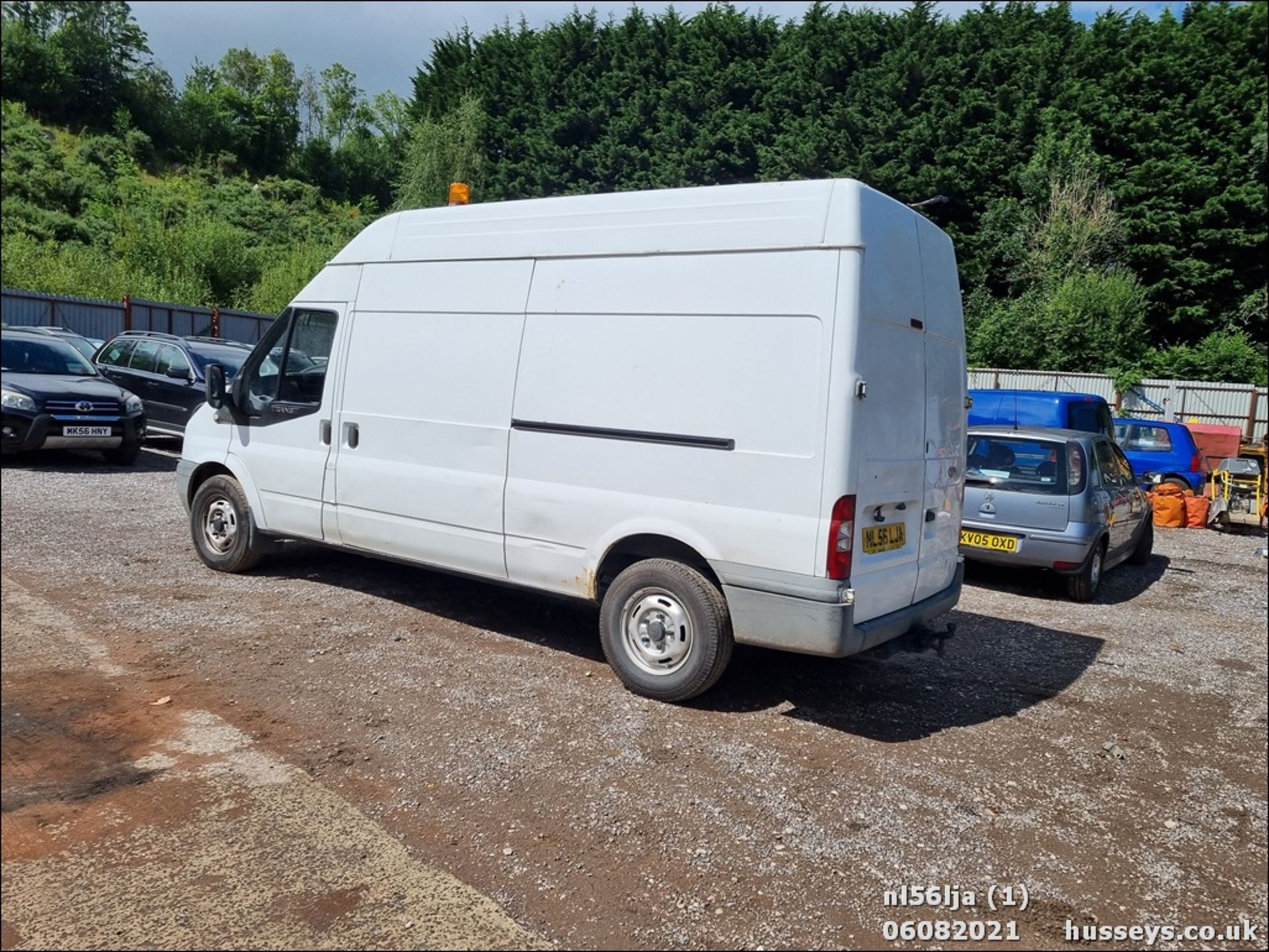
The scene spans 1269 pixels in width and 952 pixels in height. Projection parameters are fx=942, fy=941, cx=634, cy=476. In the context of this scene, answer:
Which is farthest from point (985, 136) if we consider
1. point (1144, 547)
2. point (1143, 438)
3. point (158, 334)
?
point (158, 334)

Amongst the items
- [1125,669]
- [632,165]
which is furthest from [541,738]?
[632,165]

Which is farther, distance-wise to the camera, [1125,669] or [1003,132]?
[1003,132]

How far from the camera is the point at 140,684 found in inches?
181

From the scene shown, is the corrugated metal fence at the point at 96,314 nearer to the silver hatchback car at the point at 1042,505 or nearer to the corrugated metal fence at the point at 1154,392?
the corrugated metal fence at the point at 1154,392

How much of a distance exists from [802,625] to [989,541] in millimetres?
4392

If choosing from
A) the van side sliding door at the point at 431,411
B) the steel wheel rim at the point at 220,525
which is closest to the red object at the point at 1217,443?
the van side sliding door at the point at 431,411

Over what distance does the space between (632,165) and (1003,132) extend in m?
14.7

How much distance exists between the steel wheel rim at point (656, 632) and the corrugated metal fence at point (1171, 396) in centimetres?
2217

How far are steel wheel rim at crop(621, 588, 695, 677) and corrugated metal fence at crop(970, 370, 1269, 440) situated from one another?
22.2 m

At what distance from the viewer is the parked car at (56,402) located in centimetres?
171

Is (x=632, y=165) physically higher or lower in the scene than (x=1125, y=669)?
higher

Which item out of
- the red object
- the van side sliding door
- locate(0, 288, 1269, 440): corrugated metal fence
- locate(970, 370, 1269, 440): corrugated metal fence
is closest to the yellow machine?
the red object

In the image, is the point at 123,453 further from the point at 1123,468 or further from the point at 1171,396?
the point at 1171,396

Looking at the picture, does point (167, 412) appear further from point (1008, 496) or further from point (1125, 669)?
point (1125, 669)
